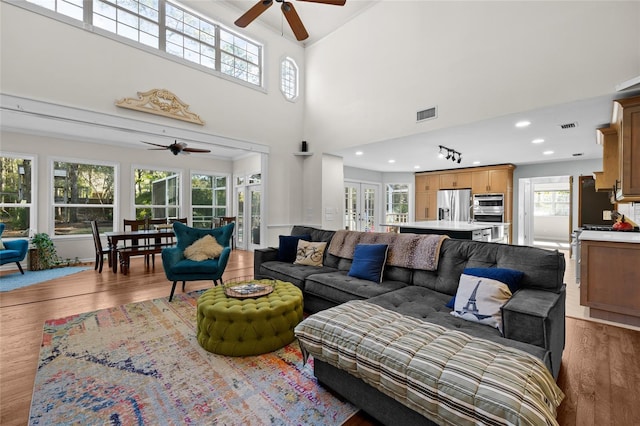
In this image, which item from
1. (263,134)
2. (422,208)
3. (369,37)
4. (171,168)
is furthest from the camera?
(422,208)

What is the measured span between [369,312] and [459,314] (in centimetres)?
67

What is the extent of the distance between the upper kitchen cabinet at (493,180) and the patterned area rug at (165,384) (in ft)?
23.8

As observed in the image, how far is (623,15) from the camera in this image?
289 centimetres

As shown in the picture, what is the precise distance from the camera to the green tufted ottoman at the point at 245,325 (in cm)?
228

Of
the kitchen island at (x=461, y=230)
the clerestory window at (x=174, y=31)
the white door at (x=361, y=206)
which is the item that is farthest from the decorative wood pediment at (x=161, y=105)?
the white door at (x=361, y=206)

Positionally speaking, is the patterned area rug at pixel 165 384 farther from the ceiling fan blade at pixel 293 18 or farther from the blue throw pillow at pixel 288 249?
the ceiling fan blade at pixel 293 18

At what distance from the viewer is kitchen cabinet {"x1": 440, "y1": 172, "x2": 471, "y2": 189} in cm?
812

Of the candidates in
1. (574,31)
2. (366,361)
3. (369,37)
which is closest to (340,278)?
(366,361)

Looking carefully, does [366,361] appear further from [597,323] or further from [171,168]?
[171,168]

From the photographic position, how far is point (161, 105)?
4.63m

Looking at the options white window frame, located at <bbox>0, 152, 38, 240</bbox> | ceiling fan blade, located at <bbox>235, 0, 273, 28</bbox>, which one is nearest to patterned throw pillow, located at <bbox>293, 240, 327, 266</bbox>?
ceiling fan blade, located at <bbox>235, 0, 273, 28</bbox>

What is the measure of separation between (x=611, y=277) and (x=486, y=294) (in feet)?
7.44

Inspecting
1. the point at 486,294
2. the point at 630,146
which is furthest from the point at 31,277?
the point at 630,146

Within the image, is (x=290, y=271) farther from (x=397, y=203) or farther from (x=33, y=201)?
(x=397, y=203)
